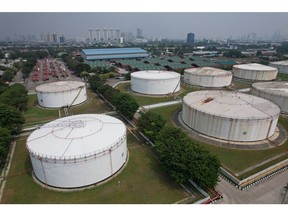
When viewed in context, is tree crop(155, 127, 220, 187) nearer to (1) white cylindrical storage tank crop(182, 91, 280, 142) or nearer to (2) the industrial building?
(1) white cylindrical storage tank crop(182, 91, 280, 142)

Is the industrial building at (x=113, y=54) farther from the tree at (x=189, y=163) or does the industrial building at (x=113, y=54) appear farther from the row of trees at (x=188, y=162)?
the tree at (x=189, y=163)

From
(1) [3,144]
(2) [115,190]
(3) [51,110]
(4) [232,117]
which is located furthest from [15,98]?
(4) [232,117]

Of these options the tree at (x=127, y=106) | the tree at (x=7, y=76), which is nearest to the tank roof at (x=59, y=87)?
the tree at (x=127, y=106)

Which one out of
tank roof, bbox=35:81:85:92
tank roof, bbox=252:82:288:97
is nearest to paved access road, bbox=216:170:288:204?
tank roof, bbox=252:82:288:97

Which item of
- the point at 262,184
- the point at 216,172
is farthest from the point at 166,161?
the point at 262,184

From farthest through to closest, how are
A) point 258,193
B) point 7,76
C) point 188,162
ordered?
point 7,76 < point 258,193 < point 188,162

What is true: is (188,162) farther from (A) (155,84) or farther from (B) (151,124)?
(A) (155,84)
